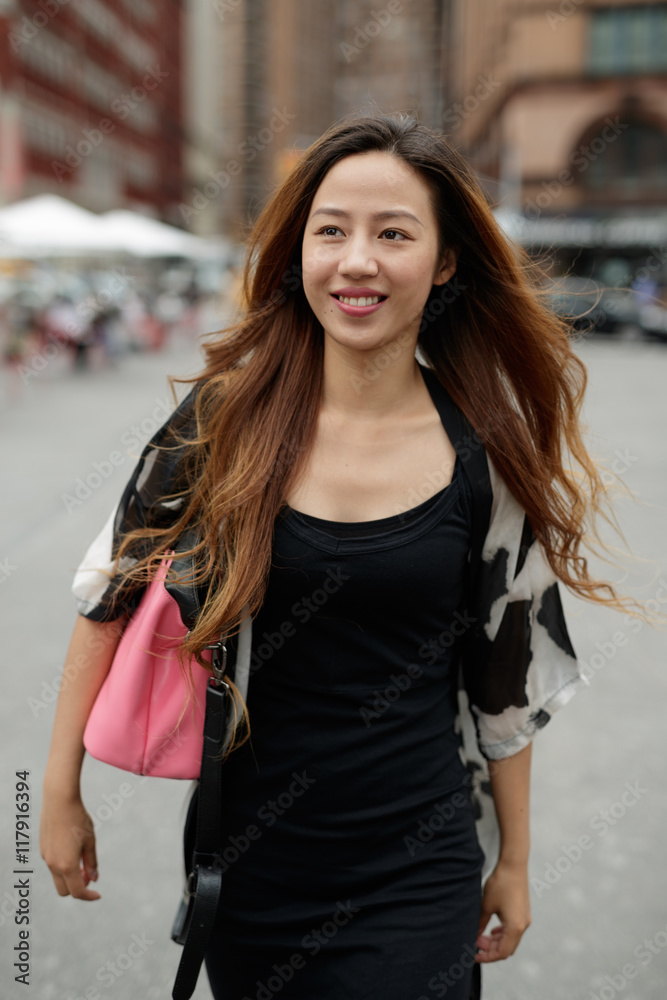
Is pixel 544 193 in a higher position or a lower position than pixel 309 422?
higher

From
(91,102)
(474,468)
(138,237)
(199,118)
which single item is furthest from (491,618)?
(199,118)

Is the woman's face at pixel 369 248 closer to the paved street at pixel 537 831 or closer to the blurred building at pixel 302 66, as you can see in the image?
the paved street at pixel 537 831

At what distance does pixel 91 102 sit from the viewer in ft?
186

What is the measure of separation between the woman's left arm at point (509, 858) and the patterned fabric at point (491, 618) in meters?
0.03

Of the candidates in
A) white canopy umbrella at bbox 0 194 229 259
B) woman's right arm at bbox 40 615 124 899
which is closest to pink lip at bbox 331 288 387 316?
woman's right arm at bbox 40 615 124 899

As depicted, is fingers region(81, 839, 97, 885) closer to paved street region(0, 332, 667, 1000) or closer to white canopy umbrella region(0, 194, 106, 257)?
paved street region(0, 332, 667, 1000)

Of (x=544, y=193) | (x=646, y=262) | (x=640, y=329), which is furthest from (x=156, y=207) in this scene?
(x=640, y=329)

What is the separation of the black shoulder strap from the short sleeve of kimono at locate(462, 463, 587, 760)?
0.07 feet

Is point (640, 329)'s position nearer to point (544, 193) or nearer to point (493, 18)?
point (544, 193)

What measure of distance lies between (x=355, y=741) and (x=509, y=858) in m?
0.47

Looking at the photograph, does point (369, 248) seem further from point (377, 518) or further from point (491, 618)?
point (491, 618)

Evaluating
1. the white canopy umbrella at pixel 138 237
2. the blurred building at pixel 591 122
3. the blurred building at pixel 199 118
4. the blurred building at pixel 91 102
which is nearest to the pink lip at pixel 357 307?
the white canopy umbrella at pixel 138 237

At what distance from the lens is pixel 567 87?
41594 millimetres

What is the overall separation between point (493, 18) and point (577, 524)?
56.8 m
